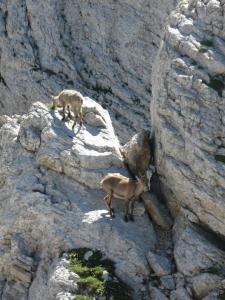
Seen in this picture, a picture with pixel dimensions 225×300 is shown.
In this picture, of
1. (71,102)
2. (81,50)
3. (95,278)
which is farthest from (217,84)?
(81,50)

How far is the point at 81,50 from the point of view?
2534 inches

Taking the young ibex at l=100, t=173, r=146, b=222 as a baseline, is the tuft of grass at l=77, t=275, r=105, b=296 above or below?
below

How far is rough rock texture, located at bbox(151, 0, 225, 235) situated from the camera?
91.3 ft

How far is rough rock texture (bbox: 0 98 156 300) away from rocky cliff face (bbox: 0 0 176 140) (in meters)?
25.8

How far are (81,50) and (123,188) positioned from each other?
36.2 m

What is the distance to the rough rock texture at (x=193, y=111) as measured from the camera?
27.8 metres

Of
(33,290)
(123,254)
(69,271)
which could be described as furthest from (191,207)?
(33,290)

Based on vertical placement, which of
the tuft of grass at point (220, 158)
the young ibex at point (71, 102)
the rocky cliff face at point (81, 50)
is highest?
the tuft of grass at point (220, 158)

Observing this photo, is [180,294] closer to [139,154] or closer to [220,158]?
[220,158]

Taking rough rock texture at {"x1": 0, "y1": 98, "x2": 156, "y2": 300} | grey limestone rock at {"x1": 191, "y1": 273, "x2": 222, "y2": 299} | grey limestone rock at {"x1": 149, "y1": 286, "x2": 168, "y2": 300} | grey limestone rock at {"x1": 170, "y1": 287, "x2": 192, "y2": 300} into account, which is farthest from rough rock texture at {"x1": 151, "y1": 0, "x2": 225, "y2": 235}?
grey limestone rock at {"x1": 149, "y1": 286, "x2": 168, "y2": 300}

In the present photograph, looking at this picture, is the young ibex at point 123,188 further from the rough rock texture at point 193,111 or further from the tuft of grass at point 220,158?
the tuft of grass at point 220,158

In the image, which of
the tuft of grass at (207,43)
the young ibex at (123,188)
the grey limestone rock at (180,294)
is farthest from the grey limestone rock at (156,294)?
the tuft of grass at (207,43)

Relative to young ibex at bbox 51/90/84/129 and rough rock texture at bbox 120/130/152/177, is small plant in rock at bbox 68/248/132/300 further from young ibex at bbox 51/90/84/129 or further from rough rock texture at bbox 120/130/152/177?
young ibex at bbox 51/90/84/129

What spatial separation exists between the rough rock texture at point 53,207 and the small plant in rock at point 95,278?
46cm
